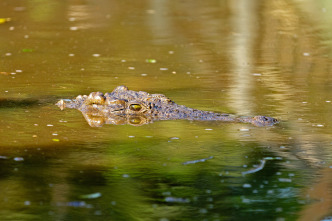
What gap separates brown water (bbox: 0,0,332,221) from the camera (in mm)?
6688

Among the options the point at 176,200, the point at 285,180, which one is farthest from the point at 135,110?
the point at 176,200

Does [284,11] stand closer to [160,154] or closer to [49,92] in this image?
[49,92]

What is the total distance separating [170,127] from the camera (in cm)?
939

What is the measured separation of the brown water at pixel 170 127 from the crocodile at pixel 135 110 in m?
0.24

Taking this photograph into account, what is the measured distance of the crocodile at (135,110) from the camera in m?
9.77

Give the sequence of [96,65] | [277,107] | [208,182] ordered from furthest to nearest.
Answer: [96,65] → [277,107] → [208,182]

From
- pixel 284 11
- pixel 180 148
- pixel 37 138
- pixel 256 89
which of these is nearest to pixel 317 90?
pixel 256 89

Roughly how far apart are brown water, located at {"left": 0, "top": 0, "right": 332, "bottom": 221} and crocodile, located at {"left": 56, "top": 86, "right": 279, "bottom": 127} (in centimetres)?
24

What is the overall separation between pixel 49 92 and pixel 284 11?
12.2m

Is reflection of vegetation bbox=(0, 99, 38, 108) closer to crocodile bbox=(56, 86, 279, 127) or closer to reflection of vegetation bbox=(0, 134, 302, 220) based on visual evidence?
crocodile bbox=(56, 86, 279, 127)

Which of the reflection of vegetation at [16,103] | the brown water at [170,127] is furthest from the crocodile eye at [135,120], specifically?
the reflection of vegetation at [16,103]

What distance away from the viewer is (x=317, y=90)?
11688 mm

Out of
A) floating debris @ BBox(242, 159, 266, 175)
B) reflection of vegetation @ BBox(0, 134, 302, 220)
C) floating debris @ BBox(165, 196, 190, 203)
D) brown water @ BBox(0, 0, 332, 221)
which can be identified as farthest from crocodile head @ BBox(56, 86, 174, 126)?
floating debris @ BBox(165, 196, 190, 203)

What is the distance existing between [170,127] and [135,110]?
34.1 inches
